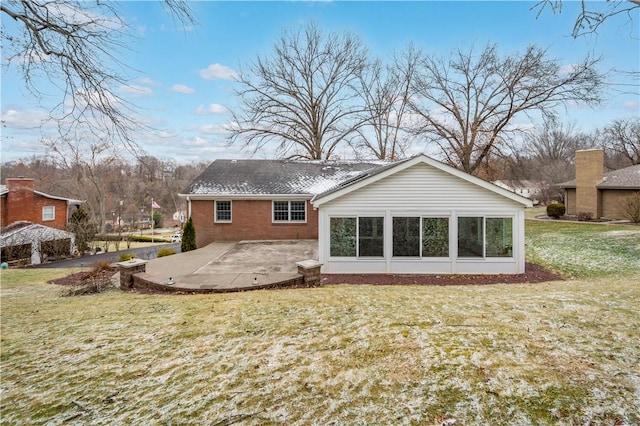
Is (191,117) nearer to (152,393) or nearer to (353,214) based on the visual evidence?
(353,214)

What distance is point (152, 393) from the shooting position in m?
3.59

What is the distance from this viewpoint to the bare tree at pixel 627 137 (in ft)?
131

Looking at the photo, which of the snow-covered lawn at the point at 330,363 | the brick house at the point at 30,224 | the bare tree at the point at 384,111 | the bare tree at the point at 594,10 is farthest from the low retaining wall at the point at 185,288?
the bare tree at the point at 384,111

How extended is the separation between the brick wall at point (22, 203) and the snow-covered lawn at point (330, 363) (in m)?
23.5

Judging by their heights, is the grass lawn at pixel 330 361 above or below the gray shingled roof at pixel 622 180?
below

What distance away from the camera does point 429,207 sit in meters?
10.6

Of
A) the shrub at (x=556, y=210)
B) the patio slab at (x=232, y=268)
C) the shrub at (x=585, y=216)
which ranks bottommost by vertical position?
the patio slab at (x=232, y=268)

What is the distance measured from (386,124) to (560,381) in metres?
27.6

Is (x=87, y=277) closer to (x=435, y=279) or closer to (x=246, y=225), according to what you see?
(x=246, y=225)

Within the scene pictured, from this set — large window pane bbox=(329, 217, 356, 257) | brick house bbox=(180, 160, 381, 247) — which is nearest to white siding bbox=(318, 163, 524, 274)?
large window pane bbox=(329, 217, 356, 257)

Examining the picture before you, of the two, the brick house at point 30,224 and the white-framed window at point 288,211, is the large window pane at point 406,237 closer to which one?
the white-framed window at point 288,211

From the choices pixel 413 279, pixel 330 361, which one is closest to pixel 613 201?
pixel 413 279

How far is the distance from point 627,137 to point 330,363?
181ft

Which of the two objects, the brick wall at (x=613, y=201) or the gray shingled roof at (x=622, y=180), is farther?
the brick wall at (x=613, y=201)
